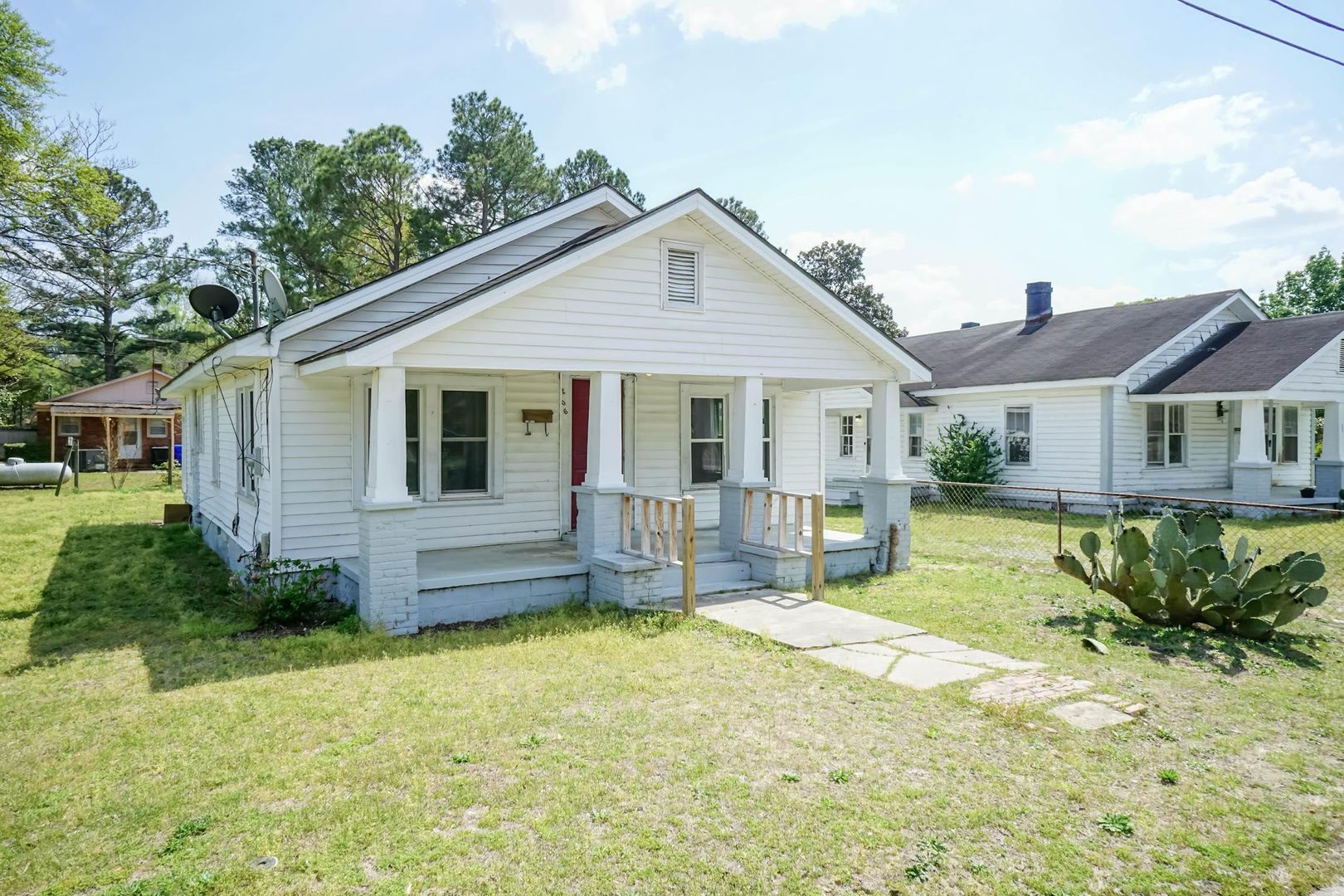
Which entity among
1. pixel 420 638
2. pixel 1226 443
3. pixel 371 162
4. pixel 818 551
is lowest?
pixel 420 638

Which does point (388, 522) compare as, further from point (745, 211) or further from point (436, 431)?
point (745, 211)

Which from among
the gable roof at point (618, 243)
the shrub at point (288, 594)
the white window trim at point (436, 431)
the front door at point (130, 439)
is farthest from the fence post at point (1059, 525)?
the front door at point (130, 439)

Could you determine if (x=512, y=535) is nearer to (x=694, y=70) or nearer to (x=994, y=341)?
(x=694, y=70)

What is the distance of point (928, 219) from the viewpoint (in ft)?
47.7

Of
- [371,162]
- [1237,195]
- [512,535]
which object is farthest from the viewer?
[371,162]

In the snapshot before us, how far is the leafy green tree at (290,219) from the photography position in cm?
2605

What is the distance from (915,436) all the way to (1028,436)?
Answer: 350 centimetres

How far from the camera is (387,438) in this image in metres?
7.70

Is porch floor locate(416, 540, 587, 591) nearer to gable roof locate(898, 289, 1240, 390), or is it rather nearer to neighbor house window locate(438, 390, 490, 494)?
neighbor house window locate(438, 390, 490, 494)

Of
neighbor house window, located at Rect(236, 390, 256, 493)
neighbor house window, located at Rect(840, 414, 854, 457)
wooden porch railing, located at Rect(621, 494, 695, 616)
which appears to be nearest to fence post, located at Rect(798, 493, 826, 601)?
wooden porch railing, located at Rect(621, 494, 695, 616)

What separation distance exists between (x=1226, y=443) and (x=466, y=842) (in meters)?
21.7

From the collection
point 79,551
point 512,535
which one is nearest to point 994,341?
point 512,535

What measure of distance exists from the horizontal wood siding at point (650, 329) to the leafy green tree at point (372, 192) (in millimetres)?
17535

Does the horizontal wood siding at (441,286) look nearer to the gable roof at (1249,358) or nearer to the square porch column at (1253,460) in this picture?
the gable roof at (1249,358)
